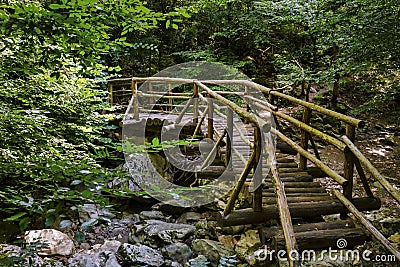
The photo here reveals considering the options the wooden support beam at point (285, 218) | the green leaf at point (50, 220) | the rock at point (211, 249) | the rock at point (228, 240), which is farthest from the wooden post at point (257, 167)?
the green leaf at point (50, 220)

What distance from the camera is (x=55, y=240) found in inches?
186

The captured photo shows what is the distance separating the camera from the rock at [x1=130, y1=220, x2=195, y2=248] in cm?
474

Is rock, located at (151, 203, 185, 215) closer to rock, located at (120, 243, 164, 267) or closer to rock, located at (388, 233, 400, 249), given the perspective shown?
rock, located at (120, 243, 164, 267)

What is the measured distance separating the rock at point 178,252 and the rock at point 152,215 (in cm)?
170

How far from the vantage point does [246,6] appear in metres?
11.5

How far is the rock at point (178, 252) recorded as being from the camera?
4234 millimetres

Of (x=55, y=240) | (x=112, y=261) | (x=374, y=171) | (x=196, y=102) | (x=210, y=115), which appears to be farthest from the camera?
(x=196, y=102)

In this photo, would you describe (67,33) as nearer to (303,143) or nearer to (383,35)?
(303,143)

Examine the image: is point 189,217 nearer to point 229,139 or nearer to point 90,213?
point 229,139

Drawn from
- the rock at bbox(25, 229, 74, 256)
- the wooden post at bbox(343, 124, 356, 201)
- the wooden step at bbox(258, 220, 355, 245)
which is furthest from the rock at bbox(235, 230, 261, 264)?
the rock at bbox(25, 229, 74, 256)

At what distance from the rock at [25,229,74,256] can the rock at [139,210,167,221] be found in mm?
1550

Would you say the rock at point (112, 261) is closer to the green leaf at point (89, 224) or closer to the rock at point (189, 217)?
the rock at point (189, 217)

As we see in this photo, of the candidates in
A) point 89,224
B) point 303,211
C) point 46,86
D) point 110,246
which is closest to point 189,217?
point 110,246

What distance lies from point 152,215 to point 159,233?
1.43m
